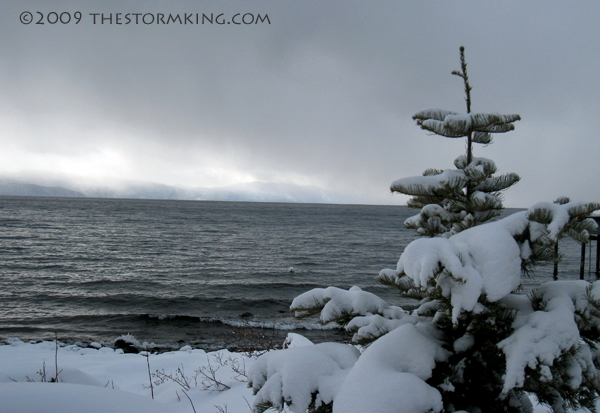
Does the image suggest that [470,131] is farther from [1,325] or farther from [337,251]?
[337,251]

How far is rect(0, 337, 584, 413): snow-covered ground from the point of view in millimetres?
2209

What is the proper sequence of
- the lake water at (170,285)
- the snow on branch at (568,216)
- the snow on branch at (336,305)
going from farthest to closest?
1. the lake water at (170,285)
2. the snow on branch at (336,305)
3. the snow on branch at (568,216)

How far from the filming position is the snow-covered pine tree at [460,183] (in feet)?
9.75

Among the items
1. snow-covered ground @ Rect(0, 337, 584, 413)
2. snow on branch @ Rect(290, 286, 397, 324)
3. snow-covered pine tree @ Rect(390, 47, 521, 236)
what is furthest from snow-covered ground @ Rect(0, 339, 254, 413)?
snow-covered pine tree @ Rect(390, 47, 521, 236)

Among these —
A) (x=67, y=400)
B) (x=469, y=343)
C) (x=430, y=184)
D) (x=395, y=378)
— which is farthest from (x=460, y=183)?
(x=67, y=400)

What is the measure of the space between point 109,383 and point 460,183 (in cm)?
857

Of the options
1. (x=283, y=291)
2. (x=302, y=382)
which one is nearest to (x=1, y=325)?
(x=283, y=291)

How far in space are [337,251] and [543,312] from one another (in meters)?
33.9

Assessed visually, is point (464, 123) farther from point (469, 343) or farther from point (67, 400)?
point (67, 400)

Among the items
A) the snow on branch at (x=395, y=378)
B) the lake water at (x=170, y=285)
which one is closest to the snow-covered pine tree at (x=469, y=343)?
the snow on branch at (x=395, y=378)

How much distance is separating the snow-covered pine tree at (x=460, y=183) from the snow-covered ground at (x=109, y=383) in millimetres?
2805

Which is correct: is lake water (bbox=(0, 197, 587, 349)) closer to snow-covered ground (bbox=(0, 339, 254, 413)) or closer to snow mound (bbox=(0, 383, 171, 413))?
snow-covered ground (bbox=(0, 339, 254, 413))

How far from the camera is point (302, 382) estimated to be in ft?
7.89

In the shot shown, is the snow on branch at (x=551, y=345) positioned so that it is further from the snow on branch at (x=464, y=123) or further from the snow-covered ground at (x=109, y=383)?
the snow-covered ground at (x=109, y=383)
